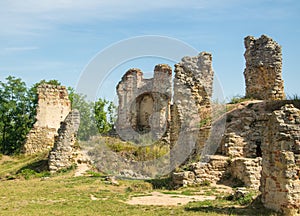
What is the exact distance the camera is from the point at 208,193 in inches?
515

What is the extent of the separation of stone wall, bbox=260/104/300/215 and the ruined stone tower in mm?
22332

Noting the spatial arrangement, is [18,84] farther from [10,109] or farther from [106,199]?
[106,199]

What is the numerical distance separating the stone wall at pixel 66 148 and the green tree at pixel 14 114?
36.8 feet

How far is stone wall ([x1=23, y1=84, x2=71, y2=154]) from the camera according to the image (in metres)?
25.0

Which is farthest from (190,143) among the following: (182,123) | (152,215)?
(152,215)

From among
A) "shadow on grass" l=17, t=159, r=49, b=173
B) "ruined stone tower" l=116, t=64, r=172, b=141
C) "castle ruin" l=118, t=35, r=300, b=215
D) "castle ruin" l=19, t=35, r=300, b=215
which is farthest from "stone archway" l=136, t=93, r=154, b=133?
"castle ruin" l=118, t=35, r=300, b=215

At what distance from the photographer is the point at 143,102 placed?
35781 millimetres

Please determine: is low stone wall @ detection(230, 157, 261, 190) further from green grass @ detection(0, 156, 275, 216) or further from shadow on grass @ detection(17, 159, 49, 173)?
shadow on grass @ detection(17, 159, 49, 173)

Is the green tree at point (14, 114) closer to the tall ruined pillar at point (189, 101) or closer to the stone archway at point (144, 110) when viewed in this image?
the stone archway at point (144, 110)

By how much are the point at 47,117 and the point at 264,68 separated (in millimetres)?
13019

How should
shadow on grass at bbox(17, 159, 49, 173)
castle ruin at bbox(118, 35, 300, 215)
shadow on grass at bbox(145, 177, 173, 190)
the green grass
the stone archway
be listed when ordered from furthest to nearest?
the stone archway
shadow on grass at bbox(17, 159, 49, 173)
shadow on grass at bbox(145, 177, 173, 190)
the green grass
castle ruin at bbox(118, 35, 300, 215)

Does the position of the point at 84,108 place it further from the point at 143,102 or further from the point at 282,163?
the point at 282,163

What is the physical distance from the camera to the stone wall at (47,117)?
81.9 feet

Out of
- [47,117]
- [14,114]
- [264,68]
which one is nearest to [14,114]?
[14,114]
